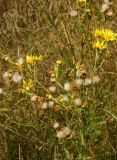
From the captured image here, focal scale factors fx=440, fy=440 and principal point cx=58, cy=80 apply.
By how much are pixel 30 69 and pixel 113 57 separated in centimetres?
123

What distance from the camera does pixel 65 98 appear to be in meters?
2.04

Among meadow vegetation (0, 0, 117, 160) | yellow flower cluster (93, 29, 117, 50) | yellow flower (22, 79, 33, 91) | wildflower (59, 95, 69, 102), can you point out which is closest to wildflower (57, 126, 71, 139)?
meadow vegetation (0, 0, 117, 160)

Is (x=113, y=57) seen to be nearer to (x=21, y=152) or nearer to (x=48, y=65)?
(x=48, y=65)

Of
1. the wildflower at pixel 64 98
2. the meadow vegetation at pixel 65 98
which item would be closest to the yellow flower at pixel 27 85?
the meadow vegetation at pixel 65 98

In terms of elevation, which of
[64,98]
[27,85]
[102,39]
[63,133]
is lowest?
[63,133]

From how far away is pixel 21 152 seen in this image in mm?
2648

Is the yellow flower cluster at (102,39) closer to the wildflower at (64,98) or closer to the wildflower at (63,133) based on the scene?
the wildflower at (64,98)

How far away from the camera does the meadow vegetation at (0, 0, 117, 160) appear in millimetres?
2105

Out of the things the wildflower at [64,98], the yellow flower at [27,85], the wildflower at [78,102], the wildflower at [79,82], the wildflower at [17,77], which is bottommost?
the wildflower at [78,102]

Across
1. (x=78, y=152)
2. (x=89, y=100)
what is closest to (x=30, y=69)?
(x=89, y=100)

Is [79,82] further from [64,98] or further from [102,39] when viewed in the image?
[102,39]

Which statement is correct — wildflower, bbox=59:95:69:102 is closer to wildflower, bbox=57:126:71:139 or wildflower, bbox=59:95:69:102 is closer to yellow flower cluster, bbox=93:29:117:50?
wildflower, bbox=57:126:71:139

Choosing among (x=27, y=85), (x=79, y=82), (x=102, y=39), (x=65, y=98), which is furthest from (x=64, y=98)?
(x=102, y=39)

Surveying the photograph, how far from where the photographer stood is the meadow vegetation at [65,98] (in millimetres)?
2105
